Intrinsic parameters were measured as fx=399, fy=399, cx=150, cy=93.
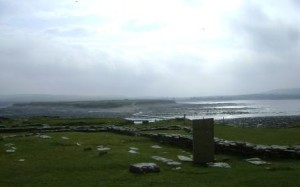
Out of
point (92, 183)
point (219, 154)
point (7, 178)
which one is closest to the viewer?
point (92, 183)

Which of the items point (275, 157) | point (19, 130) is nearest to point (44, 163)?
point (275, 157)

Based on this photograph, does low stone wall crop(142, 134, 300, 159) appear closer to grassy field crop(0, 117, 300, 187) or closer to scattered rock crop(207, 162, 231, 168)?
grassy field crop(0, 117, 300, 187)

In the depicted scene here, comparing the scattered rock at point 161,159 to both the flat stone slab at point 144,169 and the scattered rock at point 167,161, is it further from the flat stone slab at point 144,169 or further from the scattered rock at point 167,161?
the flat stone slab at point 144,169

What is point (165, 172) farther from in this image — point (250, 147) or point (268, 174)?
point (250, 147)

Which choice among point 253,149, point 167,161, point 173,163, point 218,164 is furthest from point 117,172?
point 253,149

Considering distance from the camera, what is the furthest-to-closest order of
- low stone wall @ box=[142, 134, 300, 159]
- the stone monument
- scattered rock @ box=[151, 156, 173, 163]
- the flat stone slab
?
1. scattered rock @ box=[151, 156, 173, 163]
2. low stone wall @ box=[142, 134, 300, 159]
3. the stone monument
4. the flat stone slab

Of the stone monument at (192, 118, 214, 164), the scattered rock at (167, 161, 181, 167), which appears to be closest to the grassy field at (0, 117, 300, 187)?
the scattered rock at (167, 161, 181, 167)

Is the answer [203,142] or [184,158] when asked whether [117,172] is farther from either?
[184,158]

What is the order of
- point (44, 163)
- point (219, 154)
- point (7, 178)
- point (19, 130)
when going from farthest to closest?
→ point (19, 130)
point (219, 154)
point (44, 163)
point (7, 178)

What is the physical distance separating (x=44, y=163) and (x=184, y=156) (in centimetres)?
727

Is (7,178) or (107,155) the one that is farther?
(107,155)

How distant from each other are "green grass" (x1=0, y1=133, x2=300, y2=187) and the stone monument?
2.29 ft

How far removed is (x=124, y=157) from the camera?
805 inches

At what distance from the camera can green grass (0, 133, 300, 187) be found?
47.5 ft
